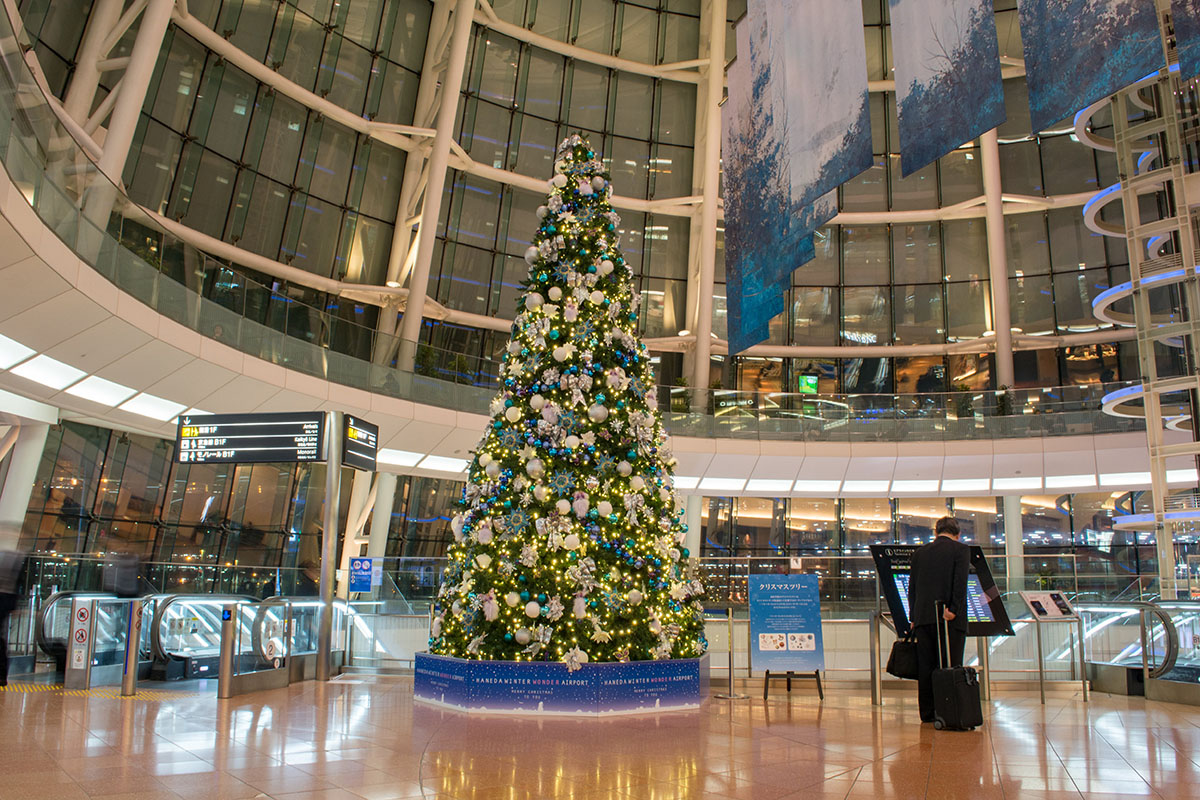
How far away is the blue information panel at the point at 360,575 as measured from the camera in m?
16.2

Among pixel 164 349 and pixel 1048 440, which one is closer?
pixel 164 349

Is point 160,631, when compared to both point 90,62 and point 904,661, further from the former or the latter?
point 90,62

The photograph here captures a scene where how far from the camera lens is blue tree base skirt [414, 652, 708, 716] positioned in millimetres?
7609

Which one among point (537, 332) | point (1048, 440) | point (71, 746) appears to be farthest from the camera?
point (1048, 440)

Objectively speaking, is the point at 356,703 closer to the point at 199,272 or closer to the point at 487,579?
the point at 487,579

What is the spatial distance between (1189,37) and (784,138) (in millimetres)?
4600

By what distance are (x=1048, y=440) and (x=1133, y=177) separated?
10423 millimetres

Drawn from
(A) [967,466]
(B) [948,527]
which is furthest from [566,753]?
(A) [967,466]

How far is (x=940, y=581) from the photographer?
7.27 m

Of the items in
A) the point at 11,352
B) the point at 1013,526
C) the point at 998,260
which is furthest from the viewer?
the point at 998,260

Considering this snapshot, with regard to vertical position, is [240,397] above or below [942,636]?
above

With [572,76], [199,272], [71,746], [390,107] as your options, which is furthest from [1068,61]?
[572,76]

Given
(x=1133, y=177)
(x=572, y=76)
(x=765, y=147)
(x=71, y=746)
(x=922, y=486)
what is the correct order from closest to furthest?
(x=71, y=746) → (x=765, y=147) → (x=1133, y=177) → (x=922, y=486) → (x=572, y=76)

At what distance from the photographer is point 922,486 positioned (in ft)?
79.1
